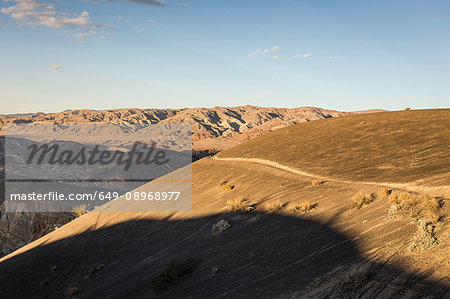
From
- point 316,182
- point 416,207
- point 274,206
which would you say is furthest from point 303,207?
point 416,207

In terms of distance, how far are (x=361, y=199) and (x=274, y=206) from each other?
353cm

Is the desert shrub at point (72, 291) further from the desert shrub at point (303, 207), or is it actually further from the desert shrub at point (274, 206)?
the desert shrub at point (303, 207)

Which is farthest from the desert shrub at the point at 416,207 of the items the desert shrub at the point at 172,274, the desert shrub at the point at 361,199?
the desert shrub at the point at 172,274

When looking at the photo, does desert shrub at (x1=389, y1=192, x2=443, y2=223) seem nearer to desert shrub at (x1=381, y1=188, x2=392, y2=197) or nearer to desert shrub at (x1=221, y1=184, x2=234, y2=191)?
desert shrub at (x1=381, y1=188, x2=392, y2=197)

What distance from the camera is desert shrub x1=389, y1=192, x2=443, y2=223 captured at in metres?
8.78

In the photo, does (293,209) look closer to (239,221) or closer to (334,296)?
(239,221)

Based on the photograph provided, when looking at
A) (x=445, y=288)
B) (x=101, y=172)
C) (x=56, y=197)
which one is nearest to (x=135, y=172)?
(x=101, y=172)

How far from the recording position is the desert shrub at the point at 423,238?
7.49 meters

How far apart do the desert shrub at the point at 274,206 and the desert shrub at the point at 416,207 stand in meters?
4.33

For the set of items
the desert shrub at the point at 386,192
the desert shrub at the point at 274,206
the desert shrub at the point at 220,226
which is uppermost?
the desert shrub at the point at 386,192

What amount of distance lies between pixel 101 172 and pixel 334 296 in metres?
86.1

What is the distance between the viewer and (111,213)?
76.2ft

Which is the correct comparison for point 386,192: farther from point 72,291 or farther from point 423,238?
point 72,291

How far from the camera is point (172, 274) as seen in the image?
33.7ft
